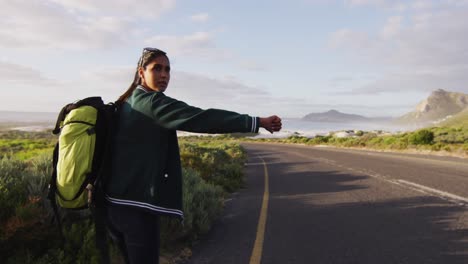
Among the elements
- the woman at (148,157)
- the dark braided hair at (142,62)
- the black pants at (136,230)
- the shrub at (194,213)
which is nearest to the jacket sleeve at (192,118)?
the woman at (148,157)

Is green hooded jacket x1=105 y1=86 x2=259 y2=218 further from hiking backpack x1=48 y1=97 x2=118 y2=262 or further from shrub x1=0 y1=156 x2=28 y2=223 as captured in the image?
shrub x1=0 y1=156 x2=28 y2=223

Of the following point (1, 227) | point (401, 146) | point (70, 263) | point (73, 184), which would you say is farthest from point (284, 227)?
point (401, 146)

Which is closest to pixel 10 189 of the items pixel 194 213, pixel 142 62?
pixel 194 213

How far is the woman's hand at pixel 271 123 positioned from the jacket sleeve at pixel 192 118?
0.07 metres

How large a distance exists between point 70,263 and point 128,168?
229 centimetres

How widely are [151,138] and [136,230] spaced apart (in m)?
0.61

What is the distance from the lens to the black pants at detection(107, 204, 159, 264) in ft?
8.11

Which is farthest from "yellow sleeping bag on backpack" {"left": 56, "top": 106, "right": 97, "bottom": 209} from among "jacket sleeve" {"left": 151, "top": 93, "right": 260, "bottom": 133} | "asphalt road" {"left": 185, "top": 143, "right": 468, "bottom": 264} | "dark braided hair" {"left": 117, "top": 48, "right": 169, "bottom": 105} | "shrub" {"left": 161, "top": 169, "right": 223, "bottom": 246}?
"shrub" {"left": 161, "top": 169, "right": 223, "bottom": 246}

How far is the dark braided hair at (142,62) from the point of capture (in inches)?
104

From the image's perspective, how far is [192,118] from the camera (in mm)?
2379

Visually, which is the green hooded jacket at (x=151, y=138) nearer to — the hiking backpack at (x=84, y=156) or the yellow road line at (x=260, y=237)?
the hiking backpack at (x=84, y=156)

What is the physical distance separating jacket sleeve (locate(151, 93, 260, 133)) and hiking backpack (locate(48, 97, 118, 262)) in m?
0.41

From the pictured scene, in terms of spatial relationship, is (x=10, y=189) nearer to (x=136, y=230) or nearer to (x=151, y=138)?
(x=136, y=230)

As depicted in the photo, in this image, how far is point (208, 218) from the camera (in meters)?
6.70
